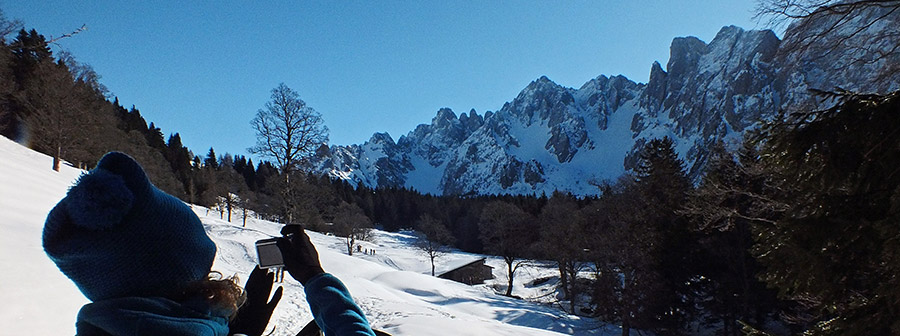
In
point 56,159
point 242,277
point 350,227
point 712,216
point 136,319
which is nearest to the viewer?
point 136,319

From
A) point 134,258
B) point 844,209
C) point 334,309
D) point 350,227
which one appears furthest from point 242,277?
point 350,227

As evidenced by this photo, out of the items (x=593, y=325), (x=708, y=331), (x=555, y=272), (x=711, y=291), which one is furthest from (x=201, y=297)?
(x=555, y=272)

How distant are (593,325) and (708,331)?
22.8 ft

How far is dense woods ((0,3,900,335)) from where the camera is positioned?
3.43 meters

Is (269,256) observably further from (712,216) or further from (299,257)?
(712,216)

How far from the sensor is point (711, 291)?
59.8 ft

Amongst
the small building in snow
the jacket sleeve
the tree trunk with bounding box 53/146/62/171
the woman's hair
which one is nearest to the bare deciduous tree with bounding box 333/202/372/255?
the small building in snow

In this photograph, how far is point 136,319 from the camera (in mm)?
947

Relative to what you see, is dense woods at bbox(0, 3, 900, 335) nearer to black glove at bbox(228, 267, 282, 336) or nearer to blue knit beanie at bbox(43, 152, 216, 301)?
black glove at bbox(228, 267, 282, 336)

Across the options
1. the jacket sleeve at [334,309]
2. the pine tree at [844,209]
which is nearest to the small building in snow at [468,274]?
the pine tree at [844,209]

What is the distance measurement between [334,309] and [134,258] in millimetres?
633

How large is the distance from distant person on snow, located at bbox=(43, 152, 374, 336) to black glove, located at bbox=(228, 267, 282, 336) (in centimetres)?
31

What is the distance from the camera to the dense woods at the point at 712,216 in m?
3.43

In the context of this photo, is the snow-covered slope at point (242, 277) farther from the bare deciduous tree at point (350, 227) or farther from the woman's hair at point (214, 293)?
the bare deciduous tree at point (350, 227)
